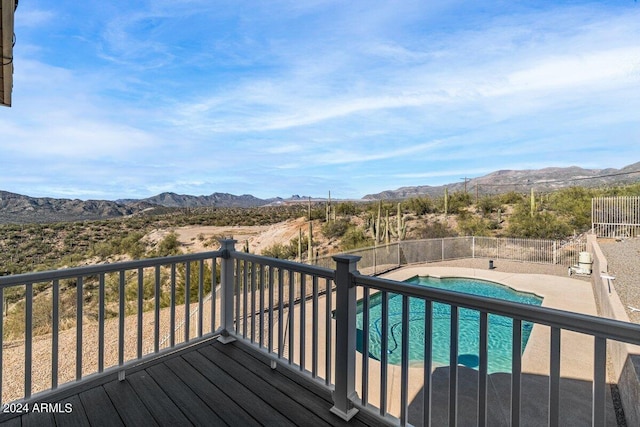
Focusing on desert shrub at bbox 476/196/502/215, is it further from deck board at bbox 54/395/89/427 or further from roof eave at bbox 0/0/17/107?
roof eave at bbox 0/0/17/107

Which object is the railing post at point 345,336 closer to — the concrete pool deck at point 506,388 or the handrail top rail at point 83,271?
the concrete pool deck at point 506,388

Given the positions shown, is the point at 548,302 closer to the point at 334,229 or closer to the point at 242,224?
the point at 334,229

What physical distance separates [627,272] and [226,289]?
8871mm

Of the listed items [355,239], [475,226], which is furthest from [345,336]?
[475,226]

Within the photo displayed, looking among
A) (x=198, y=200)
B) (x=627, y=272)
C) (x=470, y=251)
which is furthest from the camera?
(x=198, y=200)

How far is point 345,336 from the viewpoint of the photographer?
2041 mm

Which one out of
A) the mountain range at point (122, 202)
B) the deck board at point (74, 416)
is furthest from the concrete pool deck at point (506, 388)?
the mountain range at point (122, 202)

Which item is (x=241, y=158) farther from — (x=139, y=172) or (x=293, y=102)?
(x=293, y=102)

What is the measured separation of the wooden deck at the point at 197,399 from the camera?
6.45 feet

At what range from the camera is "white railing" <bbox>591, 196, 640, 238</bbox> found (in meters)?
13.2

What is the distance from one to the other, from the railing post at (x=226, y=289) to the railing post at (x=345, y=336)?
1.46 m

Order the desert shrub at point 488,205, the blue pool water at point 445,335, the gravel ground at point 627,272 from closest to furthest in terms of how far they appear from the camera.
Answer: the gravel ground at point 627,272 → the blue pool water at point 445,335 → the desert shrub at point 488,205

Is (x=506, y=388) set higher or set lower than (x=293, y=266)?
lower

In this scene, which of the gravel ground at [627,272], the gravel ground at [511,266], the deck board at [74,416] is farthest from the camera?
the gravel ground at [511,266]
